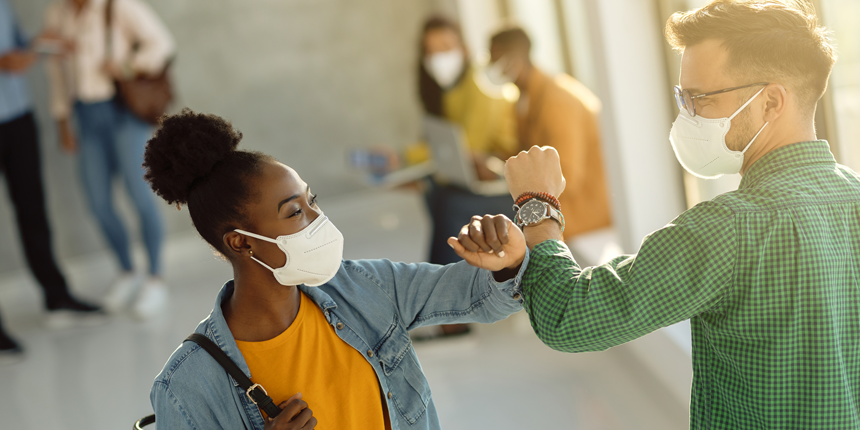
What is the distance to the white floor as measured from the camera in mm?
2607

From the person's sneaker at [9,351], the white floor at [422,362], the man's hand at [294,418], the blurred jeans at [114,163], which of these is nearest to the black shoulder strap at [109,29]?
the blurred jeans at [114,163]

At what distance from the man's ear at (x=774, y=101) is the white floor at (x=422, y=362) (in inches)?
61.0

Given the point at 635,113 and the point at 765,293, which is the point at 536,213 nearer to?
the point at 765,293

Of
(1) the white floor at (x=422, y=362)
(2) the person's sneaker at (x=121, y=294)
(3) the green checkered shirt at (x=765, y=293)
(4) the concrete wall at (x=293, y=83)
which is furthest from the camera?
(4) the concrete wall at (x=293, y=83)

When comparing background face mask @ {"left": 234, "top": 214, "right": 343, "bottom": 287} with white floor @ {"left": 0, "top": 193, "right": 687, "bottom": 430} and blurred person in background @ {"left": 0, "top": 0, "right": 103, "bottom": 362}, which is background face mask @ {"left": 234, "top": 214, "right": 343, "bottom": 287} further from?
blurred person in background @ {"left": 0, "top": 0, "right": 103, "bottom": 362}

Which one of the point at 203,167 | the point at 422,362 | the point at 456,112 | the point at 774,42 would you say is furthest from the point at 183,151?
the point at 456,112

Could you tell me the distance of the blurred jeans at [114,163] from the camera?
4.27 metres

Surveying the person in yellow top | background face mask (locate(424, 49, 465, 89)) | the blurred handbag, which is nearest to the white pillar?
the person in yellow top

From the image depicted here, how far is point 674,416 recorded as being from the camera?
240 cm

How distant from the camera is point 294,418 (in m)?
1.16

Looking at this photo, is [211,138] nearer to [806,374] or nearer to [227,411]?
[227,411]

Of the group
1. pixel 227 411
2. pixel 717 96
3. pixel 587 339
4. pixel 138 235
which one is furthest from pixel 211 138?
pixel 138 235

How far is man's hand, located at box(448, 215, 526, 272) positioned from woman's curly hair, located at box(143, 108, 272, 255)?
0.41 meters

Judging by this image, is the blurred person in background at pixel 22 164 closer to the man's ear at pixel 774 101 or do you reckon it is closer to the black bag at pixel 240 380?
the black bag at pixel 240 380
